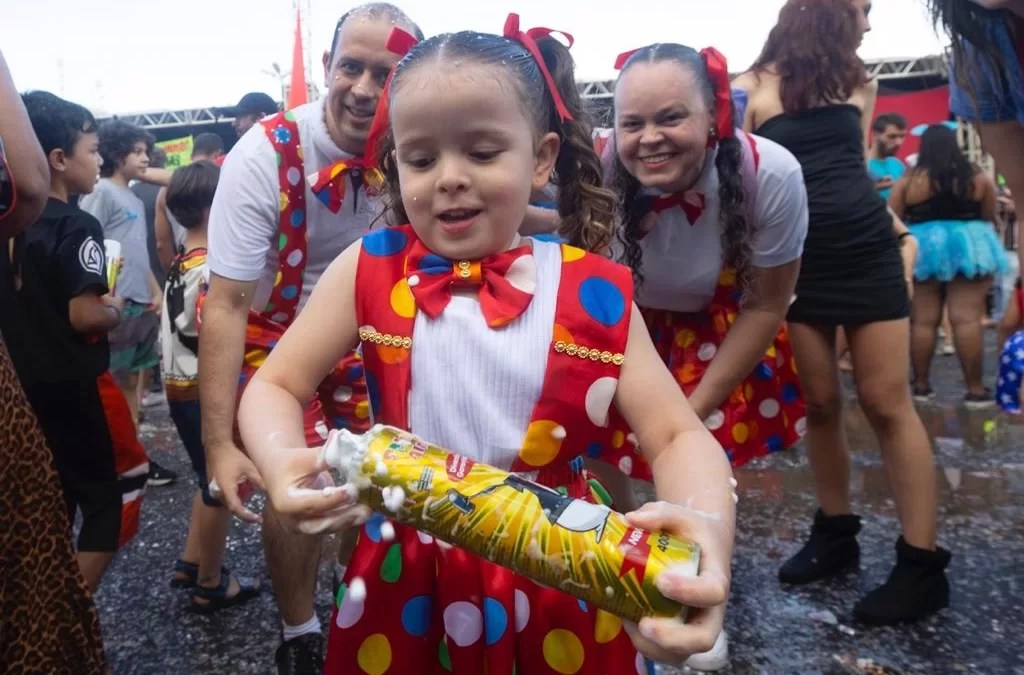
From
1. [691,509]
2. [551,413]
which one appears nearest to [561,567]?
[691,509]

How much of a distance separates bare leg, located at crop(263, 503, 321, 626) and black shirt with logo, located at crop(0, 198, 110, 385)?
0.71 m

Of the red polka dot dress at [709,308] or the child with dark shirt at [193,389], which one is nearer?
the red polka dot dress at [709,308]

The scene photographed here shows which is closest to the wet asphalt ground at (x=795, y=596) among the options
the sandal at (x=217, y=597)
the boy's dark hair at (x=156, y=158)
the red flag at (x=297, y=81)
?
the sandal at (x=217, y=597)

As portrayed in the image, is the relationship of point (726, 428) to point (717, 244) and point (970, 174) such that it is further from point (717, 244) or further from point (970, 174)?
point (970, 174)

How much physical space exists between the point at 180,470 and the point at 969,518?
11.8 ft

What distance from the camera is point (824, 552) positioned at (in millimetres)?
2756

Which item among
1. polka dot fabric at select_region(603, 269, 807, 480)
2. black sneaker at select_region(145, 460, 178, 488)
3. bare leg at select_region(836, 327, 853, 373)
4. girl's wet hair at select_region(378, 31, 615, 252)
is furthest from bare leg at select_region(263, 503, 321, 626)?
bare leg at select_region(836, 327, 853, 373)

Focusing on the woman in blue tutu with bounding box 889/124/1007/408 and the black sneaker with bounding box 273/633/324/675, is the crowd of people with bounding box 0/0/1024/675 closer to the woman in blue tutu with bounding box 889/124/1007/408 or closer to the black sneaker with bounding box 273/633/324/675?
the black sneaker with bounding box 273/633/324/675

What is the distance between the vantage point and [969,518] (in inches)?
128

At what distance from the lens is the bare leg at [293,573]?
2.15 m

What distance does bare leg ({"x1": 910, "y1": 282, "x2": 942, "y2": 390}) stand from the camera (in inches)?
217

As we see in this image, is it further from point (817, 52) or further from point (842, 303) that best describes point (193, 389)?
point (817, 52)

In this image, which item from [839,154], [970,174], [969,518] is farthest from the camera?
[970,174]

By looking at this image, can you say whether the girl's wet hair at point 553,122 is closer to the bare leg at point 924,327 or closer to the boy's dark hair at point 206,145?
the boy's dark hair at point 206,145
